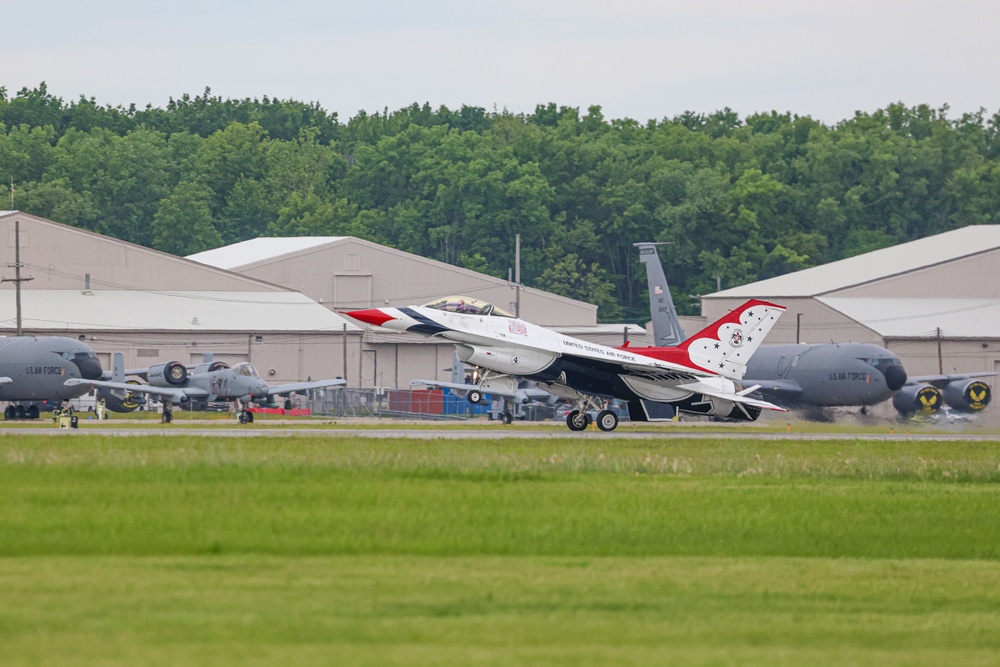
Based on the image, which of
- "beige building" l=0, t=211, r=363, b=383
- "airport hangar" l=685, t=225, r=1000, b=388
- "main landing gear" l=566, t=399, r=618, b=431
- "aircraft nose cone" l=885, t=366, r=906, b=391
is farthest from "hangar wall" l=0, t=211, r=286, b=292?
"main landing gear" l=566, t=399, r=618, b=431

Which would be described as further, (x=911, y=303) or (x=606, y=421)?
(x=911, y=303)

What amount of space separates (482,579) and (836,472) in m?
13.6

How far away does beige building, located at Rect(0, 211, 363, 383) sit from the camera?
238 ft

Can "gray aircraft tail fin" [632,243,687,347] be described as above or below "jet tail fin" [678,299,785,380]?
above

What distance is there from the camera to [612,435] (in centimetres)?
3922

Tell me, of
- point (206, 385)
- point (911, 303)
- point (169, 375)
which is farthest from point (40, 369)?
point (911, 303)

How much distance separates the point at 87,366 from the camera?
5247 centimetres

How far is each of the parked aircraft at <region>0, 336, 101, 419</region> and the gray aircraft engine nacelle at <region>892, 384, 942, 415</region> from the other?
28.4 meters

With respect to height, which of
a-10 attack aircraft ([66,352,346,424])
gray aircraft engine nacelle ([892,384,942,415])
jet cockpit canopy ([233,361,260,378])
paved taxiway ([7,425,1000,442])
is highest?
jet cockpit canopy ([233,361,260,378])

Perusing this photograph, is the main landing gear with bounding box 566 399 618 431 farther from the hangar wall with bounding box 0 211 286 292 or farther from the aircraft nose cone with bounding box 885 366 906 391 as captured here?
the hangar wall with bounding box 0 211 286 292

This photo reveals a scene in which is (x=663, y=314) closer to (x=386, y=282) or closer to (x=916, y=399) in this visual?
(x=916, y=399)

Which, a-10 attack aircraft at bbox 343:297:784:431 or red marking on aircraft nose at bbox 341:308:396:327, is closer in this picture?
red marking on aircraft nose at bbox 341:308:396:327

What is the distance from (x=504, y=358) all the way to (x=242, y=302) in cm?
4156

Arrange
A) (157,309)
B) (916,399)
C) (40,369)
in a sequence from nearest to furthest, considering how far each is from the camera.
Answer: (40,369), (916,399), (157,309)
